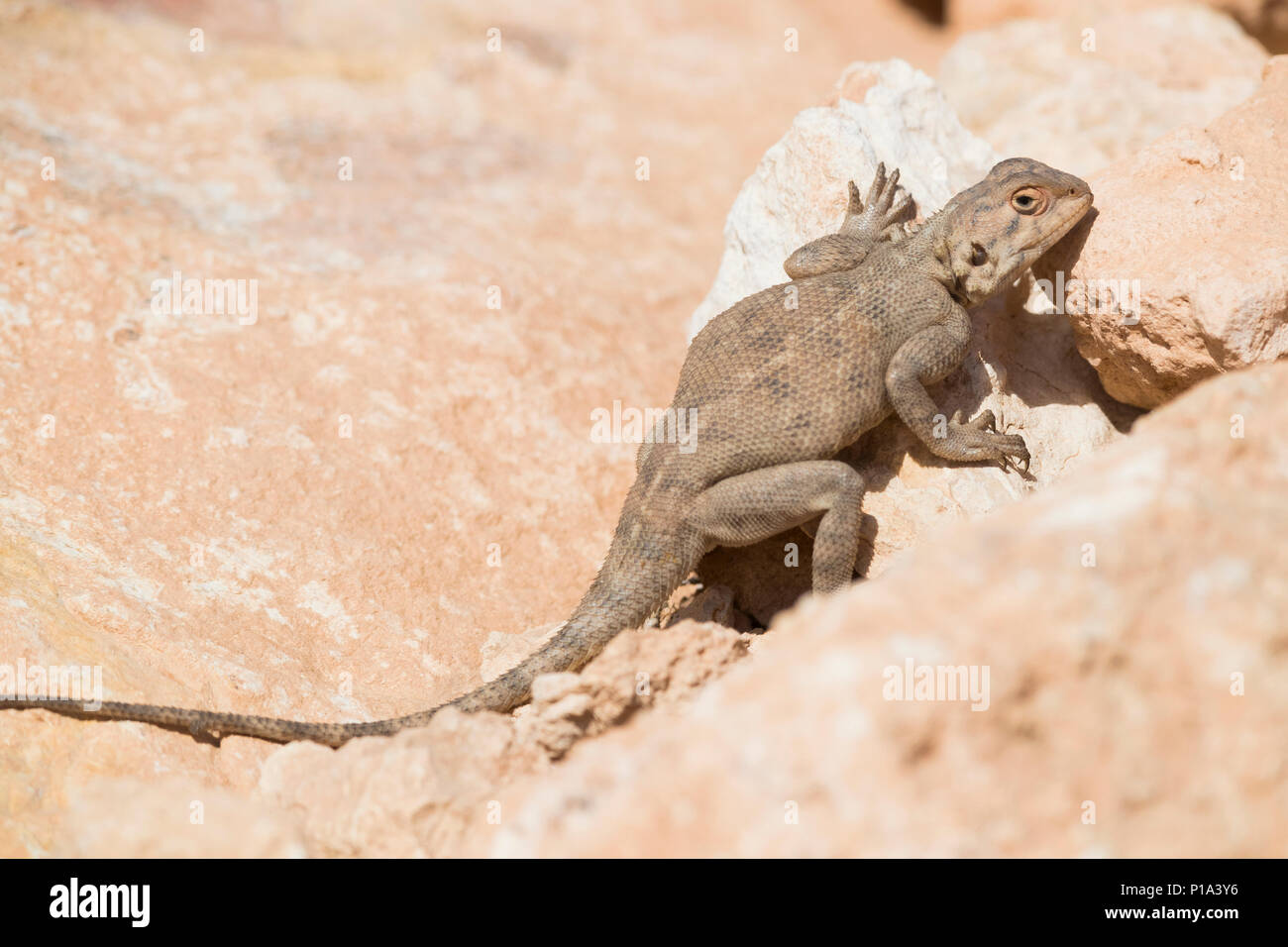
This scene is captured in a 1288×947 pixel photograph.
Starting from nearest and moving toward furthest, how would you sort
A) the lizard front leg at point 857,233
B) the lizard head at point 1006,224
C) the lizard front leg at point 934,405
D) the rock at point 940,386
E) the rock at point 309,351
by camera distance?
the rock at point 309,351
the lizard front leg at point 934,405
the rock at point 940,386
the lizard head at point 1006,224
the lizard front leg at point 857,233

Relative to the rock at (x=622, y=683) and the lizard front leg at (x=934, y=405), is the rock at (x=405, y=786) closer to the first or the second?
the rock at (x=622, y=683)

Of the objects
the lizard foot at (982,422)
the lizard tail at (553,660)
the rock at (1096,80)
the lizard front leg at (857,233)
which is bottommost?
the lizard tail at (553,660)

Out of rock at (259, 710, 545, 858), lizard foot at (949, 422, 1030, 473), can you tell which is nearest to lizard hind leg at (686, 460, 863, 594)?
lizard foot at (949, 422, 1030, 473)

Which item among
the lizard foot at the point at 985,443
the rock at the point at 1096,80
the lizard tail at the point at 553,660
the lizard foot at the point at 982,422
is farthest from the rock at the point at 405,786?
the rock at the point at 1096,80

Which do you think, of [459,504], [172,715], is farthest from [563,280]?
[172,715]

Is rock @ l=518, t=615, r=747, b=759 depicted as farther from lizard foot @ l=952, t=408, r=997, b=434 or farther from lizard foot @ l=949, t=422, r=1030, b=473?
lizard foot @ l=952, t=408, r=997, b=434

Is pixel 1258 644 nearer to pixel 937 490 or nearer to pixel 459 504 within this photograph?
pixel 937 490

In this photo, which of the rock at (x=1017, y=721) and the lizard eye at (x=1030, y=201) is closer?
the rock at (x=1017, y=721)

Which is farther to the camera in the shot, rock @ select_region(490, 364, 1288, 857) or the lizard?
the lizard
